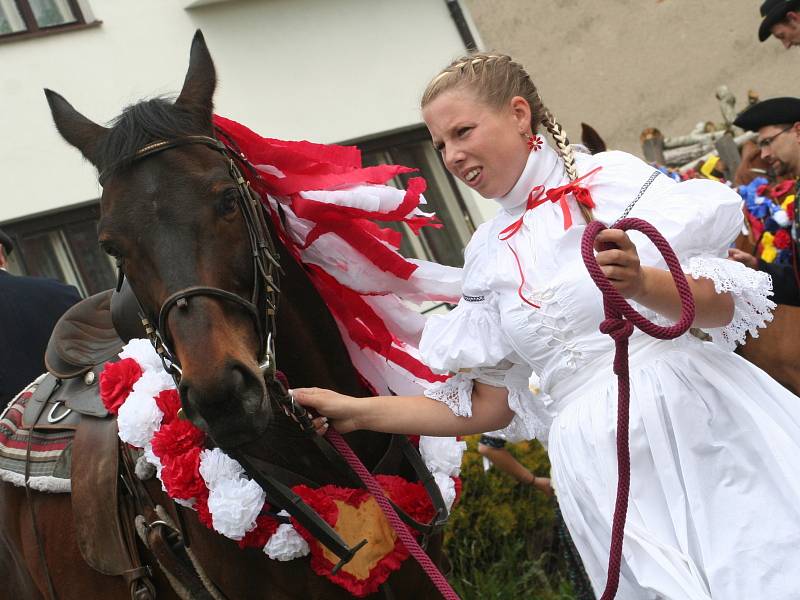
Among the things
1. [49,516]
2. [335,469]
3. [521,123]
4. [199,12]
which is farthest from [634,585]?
[199,12]

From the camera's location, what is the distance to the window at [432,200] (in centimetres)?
863

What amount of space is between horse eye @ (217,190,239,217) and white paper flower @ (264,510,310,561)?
0.90 meters

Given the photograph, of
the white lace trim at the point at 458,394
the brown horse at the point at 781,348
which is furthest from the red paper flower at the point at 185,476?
the brown horse at the point at 781,348

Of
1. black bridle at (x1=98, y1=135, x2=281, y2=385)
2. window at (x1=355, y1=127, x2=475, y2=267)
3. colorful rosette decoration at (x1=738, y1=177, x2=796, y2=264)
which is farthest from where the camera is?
→ window at (x1=355, y1=127, x2=475, y2=267)

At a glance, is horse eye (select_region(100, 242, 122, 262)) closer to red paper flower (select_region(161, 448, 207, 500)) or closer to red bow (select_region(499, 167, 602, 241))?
red paper flower (select_region(161, 448, 207, 500))

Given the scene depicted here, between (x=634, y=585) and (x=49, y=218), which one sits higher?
(x=49, y=218)

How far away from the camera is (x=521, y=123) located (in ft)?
7.79

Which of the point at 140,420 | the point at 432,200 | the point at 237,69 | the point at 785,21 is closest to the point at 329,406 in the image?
the point at 140,420

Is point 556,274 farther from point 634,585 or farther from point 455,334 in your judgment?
point 634,585

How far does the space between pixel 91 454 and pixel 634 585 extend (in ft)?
5.96

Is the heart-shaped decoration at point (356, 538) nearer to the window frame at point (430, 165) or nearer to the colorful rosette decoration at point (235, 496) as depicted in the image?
the colorful rosette decoration at point (235, 496)

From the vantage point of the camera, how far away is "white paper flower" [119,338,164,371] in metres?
2.96

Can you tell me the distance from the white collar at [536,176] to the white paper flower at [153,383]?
1160mm

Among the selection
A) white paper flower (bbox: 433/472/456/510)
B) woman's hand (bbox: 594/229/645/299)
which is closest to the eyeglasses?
white paper flower (bbox: 433/472/456/510)
